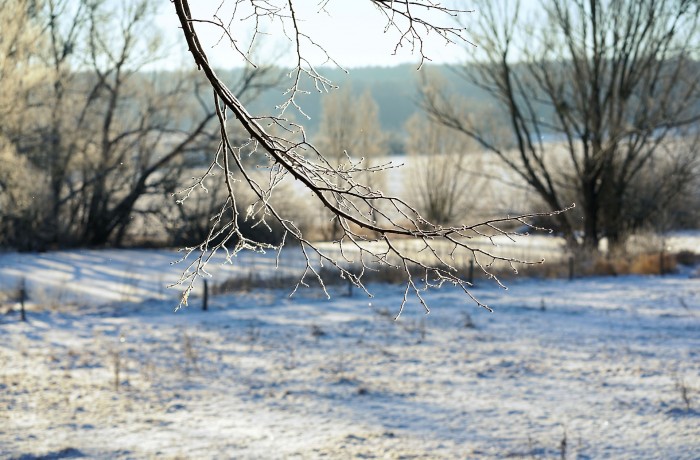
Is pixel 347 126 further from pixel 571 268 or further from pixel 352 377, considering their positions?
pixel 352 377

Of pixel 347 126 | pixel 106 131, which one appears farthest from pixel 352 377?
pixel 347 126

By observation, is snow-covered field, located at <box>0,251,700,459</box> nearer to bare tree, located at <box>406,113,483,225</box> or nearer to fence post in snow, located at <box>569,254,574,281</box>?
fence post in snow, located at <box>569,254,574,281</box>

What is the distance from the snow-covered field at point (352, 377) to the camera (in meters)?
6.18

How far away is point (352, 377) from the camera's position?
8.12 metres

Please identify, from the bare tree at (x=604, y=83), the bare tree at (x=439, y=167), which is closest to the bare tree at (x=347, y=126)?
the bare tree at (x=439, y=167)

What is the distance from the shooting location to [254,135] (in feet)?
12.4

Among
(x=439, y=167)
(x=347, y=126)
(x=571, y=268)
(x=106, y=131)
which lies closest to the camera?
(x=571, y=268)

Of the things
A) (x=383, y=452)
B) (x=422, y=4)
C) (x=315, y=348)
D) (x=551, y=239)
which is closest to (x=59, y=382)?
(x=315, y=348)

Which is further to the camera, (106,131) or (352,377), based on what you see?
(106,131)

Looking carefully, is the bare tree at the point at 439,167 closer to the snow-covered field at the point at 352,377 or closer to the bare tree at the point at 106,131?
the bare tree at the point at 106,131

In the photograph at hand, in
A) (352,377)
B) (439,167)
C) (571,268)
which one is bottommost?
(352,377)

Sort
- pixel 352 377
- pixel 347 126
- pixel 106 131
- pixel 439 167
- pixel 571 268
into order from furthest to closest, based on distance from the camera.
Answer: pixel 439 167 → pixel 347 126 → pixel 106 131 → pixel 571 268 → pixel 352 377

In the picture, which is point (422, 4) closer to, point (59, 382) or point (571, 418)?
point (571, 418)

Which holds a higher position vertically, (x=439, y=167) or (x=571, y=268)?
(x=439, y=167)
